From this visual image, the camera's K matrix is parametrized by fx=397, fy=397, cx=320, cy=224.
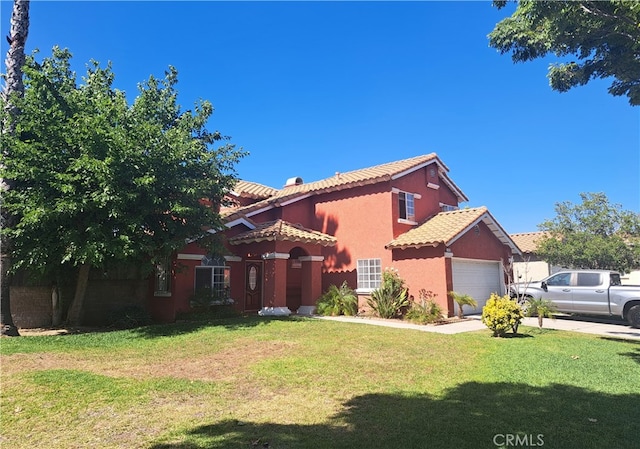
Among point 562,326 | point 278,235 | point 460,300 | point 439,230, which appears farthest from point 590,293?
point 278,235

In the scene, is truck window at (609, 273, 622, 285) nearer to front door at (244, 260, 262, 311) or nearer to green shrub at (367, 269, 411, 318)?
green shrub at (367, 269, 411, 318)

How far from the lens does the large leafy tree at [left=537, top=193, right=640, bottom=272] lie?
982 inches

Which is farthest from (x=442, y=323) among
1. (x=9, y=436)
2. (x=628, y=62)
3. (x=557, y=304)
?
(x=9, y=436)

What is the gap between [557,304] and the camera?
1595 cm

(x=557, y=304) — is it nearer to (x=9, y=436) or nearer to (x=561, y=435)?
(x=561, y=435)

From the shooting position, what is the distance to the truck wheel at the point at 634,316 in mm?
14000

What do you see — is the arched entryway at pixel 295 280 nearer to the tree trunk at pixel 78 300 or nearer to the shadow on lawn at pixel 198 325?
the shadow on lawn at pixel 198 325

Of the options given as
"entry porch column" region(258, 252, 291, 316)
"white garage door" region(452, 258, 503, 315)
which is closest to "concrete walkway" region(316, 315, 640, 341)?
"white garage door" region(452, 258, 503, 315)

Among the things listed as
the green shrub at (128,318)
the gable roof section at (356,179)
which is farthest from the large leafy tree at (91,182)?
the gable roof section at (356,179)

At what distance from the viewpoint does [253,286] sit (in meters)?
18.2

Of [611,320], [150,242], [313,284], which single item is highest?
[150,242]

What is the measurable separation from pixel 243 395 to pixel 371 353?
148 inches

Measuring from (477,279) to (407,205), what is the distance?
4736mm

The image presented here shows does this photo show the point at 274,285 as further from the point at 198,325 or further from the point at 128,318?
the point at 128,318
